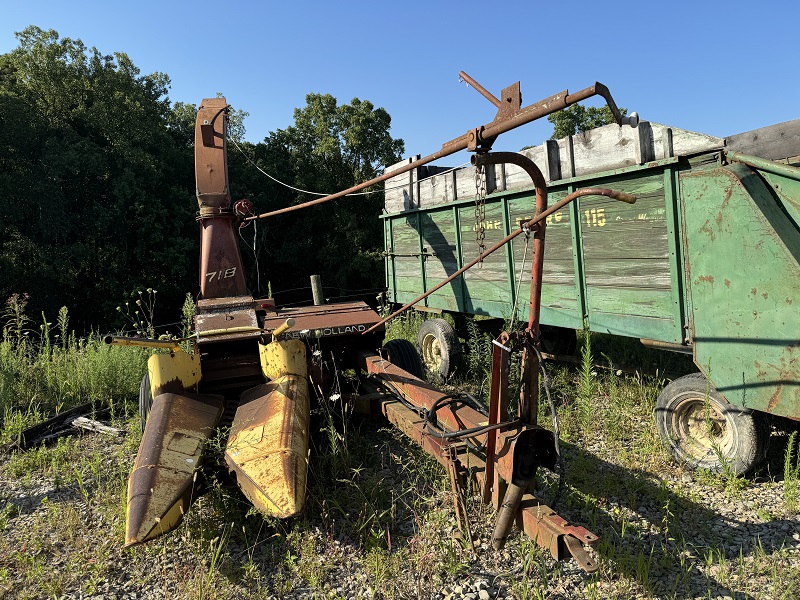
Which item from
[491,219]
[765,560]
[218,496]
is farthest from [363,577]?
[491,219]

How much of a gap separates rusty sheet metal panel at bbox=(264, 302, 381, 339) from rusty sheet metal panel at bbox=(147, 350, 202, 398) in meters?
0.73

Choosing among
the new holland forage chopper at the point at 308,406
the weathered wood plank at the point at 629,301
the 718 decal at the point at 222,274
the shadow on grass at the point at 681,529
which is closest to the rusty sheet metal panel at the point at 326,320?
the new holland forage chopper at the point at 308,406

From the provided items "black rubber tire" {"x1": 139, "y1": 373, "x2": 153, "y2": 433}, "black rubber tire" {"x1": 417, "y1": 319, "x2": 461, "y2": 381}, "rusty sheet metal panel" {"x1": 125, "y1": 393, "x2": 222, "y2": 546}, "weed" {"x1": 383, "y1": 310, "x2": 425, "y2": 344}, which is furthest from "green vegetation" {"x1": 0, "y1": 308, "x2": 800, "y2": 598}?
"weed" {"x1": 383, "y1": 310, "x2": 425, "y2": 344}

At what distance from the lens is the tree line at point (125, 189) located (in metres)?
15.4

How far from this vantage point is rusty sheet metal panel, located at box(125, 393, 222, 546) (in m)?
2.58

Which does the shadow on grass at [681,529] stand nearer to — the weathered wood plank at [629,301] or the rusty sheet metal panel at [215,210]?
the weathered wood plank at [629,301]

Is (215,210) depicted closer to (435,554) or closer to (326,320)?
(326,320)

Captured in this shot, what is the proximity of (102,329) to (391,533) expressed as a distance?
1659 centimetres

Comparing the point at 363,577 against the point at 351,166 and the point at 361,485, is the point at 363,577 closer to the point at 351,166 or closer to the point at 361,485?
the point at 361,485

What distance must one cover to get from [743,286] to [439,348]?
3.63 meters

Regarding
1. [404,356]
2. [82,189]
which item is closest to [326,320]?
[404,356]

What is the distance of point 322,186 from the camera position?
20469 mm

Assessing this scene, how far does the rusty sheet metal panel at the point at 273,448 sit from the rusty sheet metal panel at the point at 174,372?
458mm

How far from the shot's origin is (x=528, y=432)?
236 cm
